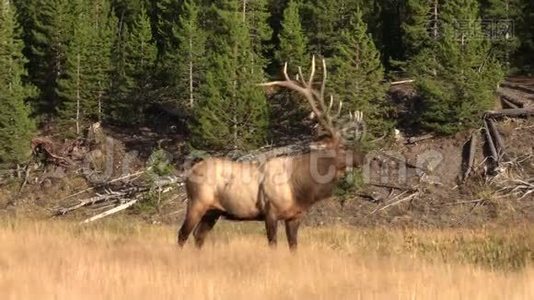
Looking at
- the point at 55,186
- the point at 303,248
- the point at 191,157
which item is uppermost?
the point at 303,248

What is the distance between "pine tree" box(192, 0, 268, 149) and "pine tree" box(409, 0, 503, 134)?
5.93 metres

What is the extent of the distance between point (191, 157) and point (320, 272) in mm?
18391

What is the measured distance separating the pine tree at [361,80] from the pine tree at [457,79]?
1.64 meters

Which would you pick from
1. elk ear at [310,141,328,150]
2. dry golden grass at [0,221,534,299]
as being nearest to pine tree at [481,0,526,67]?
elk ear at [310,141,328,150]

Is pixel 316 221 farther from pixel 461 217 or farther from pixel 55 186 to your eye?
pixel 55 186

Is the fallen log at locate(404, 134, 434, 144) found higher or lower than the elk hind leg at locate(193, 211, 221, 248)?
lower

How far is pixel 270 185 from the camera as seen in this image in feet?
33.5

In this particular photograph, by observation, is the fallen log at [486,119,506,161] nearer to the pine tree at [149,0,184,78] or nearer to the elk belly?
the pine tree at [149,0,184,78]

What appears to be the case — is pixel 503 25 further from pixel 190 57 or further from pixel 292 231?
pixel 292 231

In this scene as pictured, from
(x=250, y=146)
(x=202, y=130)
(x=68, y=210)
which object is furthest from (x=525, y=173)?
(x=68, y=210)

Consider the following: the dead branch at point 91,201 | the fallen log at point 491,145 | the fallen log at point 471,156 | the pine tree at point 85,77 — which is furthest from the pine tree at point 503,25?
the dead branch at point 91,201

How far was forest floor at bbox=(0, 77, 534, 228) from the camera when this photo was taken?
2245 cm

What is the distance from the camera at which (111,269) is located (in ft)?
22.1

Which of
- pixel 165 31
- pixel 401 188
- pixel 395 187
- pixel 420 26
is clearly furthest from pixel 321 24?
pixel 401 188
